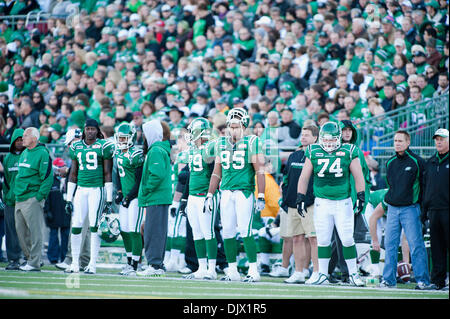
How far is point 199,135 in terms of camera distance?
10438 mm

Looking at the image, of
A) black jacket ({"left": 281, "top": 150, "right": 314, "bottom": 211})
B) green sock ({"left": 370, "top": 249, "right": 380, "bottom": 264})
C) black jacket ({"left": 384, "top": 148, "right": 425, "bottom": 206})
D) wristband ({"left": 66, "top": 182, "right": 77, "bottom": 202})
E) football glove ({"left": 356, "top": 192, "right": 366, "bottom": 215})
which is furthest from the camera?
wristband ({"left": 66, "top": 182, "right": 77, "bottom": 202})

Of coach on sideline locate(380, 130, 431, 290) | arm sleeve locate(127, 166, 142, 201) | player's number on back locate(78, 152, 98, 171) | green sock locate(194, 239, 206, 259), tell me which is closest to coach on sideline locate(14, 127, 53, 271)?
player's number on back locate(78, 152, 98, 171)

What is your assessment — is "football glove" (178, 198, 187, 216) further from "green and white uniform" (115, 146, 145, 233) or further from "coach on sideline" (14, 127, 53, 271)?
"coach on sideline" (14, 127, 53, 271)

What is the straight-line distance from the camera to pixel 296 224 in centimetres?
1031

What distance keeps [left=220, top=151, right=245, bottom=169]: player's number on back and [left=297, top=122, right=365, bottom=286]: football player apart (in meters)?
0.89

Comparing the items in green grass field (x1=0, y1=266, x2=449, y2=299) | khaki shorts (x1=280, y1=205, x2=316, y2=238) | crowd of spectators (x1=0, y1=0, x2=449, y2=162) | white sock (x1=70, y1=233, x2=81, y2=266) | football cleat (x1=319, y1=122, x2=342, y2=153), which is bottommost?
green grass field (x1=0, y1=266, x2=449, y2=299)

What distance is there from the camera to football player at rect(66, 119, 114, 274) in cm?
1036

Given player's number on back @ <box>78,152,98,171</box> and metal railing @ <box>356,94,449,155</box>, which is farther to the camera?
metal railing @ <box>356,94,449,155</box>

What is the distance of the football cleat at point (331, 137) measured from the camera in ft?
30.4

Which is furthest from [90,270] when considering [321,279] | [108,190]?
[321,279]

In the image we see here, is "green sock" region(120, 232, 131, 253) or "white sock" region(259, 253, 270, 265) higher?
"green sock" region(120, 232, 131, 253)

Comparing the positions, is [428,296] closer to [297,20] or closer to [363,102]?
[363,102]

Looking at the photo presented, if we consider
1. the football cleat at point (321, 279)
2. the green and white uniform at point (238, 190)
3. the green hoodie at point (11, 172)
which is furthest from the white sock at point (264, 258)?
the green hoodie at point (11, 172)
